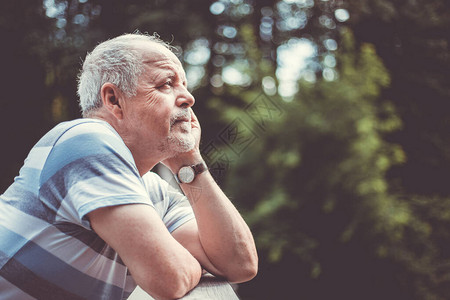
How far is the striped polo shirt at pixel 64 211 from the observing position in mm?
1091

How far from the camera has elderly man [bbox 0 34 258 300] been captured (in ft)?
3.46

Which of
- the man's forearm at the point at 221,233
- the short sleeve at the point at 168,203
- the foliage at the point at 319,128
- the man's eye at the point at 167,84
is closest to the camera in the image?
the man's forearm at the point at 221,233

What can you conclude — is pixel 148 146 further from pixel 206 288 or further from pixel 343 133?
pixel 343 133

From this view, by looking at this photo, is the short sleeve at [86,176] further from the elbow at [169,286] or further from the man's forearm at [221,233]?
the man's forearm at [221,233]

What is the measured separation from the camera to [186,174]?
1.59m

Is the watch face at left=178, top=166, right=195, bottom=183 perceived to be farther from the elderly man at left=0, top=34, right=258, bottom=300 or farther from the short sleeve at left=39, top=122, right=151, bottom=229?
the short sleeve at left=39, top=122, right=151, bottom=229

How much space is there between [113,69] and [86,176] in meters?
0.59

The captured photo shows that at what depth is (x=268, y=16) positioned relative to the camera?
7.50 metres

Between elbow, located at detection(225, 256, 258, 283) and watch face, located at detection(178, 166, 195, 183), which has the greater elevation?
watch face, located at detection(178, 166, 195, 183)

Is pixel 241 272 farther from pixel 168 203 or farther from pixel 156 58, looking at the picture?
pixel 156 58

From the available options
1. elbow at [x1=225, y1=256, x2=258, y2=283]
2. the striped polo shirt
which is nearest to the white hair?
the striped polo shirt

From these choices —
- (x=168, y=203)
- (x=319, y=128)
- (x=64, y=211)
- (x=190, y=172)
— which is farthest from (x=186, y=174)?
(x=319, y=128)

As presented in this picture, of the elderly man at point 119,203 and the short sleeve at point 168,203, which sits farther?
the short sleeve at point 168,203

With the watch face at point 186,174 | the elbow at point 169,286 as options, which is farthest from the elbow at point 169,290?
the watch face at point 186,174
